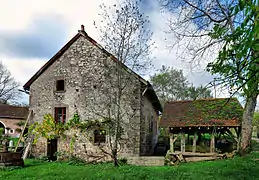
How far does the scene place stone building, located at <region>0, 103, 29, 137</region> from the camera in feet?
118

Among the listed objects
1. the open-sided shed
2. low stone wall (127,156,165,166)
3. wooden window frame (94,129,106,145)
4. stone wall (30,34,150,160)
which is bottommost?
low stone wall (127,156,165,166)

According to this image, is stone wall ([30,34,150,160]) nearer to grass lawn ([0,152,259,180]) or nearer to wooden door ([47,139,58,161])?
wooden door ([47,139,58,161])

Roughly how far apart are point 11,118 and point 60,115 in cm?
2427

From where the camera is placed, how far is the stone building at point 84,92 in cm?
1450

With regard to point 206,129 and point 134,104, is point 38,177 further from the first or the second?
point 206,129

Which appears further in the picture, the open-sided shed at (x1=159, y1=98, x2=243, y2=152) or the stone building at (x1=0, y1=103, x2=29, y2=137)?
the stone building at (x1=0, y1=103, x2=29, y2=137)

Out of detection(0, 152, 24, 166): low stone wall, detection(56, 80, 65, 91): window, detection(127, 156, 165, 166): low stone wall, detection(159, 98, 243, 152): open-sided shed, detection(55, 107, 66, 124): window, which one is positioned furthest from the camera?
detection(56, 80, 65, 91): window

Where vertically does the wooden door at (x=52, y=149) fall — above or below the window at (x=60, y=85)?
below

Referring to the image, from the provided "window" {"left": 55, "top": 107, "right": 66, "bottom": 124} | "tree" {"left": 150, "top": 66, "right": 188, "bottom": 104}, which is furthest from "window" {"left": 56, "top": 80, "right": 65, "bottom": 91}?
"tree" {"left": 150, "top": 66, "right": 188, "bottom": 104}

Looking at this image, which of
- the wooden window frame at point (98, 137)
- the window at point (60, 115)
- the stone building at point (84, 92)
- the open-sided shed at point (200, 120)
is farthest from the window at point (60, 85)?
the open-sided shed at point (200, 120)

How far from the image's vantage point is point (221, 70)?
362 centimetres

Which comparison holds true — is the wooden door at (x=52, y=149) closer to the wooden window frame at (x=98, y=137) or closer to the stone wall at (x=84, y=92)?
the stone wall at (x=84, y=92)

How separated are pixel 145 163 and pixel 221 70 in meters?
10.7

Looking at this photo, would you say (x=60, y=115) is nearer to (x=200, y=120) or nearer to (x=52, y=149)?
(x=52, y=149)
